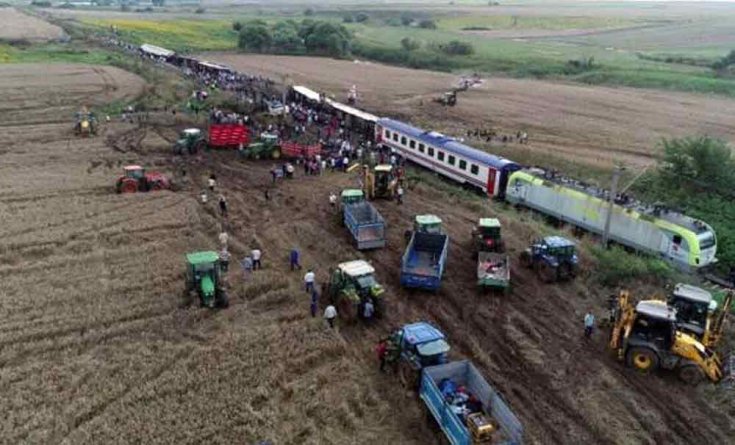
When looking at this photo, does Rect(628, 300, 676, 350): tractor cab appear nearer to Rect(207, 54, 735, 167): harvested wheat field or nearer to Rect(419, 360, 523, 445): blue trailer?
Rect(419, 360, 523, 445): blue trailer

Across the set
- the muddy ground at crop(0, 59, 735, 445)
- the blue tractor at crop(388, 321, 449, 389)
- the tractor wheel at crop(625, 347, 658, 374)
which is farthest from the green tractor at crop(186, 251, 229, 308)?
the tractor wheel at crop(625, 347, 658, 374)

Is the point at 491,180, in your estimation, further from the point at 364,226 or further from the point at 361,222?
the point at 364,226

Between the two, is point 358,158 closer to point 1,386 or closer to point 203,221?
point 203,221

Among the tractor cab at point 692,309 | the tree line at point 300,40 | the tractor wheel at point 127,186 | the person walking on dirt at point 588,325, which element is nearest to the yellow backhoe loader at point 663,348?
the tractor cab at point 692,309

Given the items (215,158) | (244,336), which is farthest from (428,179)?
(244,336)

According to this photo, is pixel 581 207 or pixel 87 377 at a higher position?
pixel 581 207
